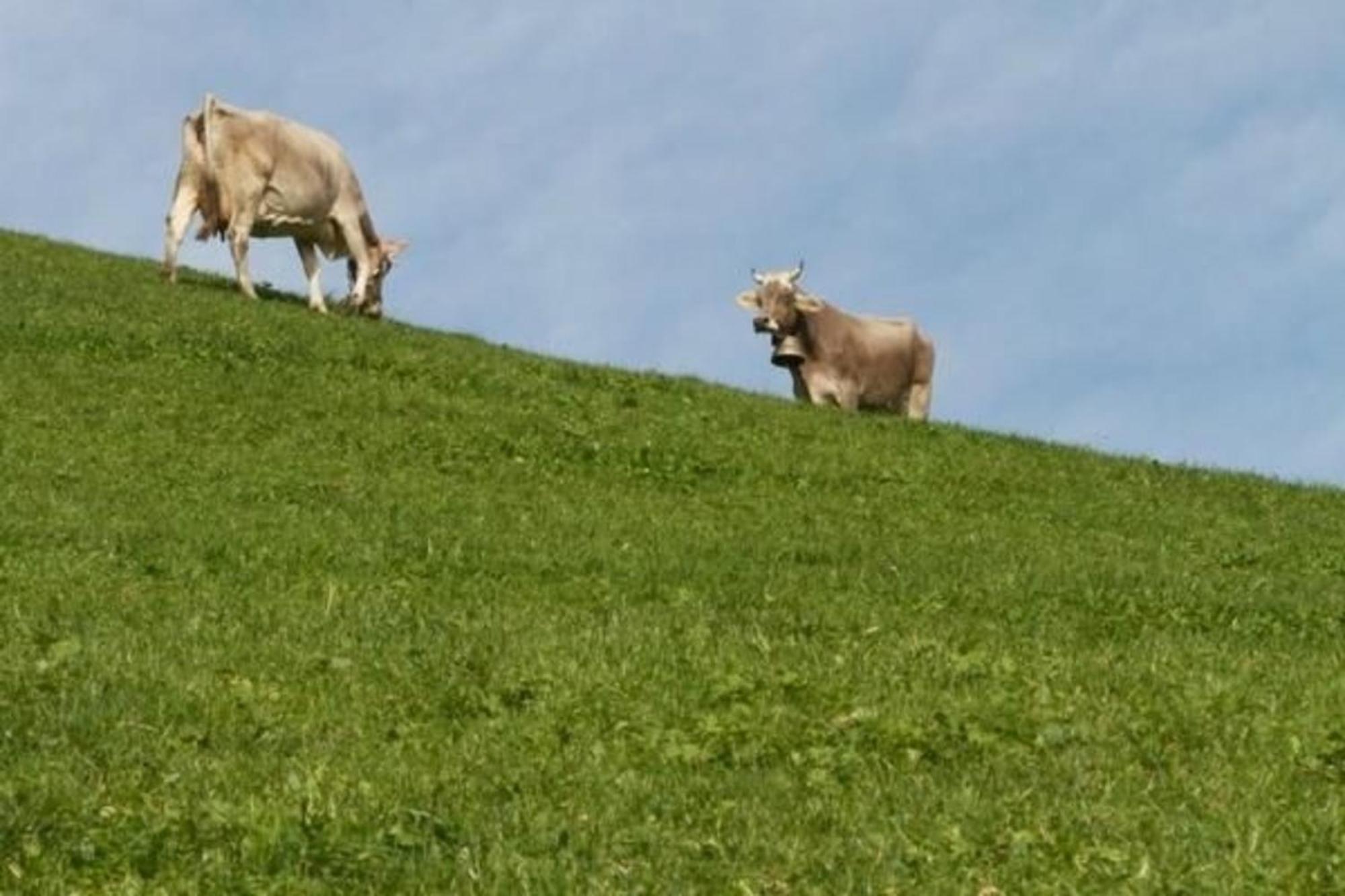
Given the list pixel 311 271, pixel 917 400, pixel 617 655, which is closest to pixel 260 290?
pixel 311 271

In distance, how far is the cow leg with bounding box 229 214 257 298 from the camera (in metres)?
39.8

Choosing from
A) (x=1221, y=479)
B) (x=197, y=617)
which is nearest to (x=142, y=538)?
(x=197, y=617)

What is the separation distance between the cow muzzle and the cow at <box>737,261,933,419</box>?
0.5 inches

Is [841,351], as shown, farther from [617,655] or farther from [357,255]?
[617,655]

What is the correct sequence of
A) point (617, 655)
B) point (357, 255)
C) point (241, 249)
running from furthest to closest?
point (357, 255)
point (241, 249)
point (617, 655)

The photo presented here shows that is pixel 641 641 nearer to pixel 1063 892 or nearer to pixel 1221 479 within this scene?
pixel 1063 892

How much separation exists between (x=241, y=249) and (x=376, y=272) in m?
3.77

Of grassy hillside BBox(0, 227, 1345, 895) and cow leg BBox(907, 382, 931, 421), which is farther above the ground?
cow leg BBox(907, 382, 931, 421)

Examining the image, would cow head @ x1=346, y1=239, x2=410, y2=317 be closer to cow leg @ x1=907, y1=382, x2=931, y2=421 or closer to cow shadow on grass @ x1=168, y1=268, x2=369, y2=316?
cow shadow on grass @ x1=168, y1=268, x2=369, y2=316

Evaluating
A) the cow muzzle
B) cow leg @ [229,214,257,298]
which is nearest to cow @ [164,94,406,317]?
cow leg @ [229,214,257,298]

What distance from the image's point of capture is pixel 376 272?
4322 centimetres

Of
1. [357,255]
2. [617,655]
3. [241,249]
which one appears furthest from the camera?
[357,255]

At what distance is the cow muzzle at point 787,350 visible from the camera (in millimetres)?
40719

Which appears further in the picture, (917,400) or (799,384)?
(917,400)
